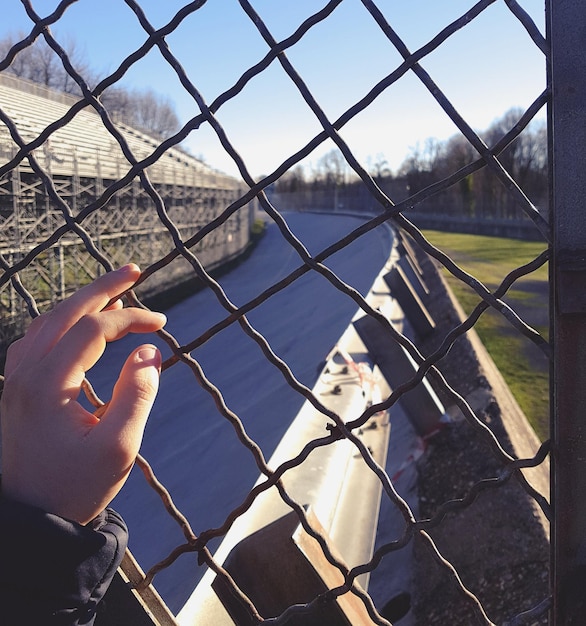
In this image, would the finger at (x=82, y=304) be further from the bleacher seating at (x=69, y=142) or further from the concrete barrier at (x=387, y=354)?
the bleacher seating at (x=69, y=142)

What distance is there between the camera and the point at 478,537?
399cm

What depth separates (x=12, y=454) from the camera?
98 cm

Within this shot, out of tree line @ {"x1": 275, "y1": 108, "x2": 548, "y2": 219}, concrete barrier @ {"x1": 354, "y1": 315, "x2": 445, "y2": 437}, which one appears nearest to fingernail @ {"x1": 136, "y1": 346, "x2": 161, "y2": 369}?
concrete barrier @ {"x1": 354, "y1": 315, "x2": 445, "y2": 437}

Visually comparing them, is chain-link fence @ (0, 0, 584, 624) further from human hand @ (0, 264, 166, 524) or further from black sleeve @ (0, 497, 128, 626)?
black sleeve @ (0, 497, 128, 626)

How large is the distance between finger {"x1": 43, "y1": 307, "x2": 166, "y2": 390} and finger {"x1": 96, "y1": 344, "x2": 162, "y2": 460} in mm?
61

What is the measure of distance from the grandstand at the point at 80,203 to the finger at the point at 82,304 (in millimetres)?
7359

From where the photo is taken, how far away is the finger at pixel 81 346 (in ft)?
3.30

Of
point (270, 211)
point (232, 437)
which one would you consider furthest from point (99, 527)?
point (232, 437)

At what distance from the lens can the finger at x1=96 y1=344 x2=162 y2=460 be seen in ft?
3.19

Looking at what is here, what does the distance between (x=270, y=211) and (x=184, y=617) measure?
996mm

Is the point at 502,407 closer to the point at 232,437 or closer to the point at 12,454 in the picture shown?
the point at 232,437

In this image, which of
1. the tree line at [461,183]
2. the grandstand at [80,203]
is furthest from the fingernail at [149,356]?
the tree line at [461,183]

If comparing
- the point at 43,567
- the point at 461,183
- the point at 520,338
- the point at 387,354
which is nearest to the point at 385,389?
the point at 387,354

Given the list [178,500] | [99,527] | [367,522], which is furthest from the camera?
[178,500]
